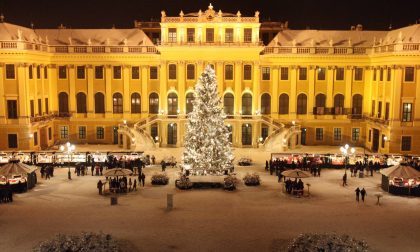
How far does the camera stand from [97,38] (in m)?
63.0

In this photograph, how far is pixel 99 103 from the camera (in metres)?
61.2

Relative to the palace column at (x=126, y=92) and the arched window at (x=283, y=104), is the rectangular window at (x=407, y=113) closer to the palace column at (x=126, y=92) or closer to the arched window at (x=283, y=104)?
the arched window at (x=283, y=104)

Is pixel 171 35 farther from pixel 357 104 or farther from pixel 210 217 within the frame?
pixel 210 217

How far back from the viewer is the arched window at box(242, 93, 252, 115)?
60219 mm

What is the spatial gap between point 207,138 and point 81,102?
2604 cm

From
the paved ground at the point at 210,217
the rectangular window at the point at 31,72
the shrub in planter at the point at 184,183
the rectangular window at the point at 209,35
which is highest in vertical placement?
the rectangular window at the point at 209,35

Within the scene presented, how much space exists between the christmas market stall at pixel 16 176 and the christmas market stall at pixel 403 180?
2817cm

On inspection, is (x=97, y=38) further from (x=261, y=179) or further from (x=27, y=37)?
(x=261, y=179)

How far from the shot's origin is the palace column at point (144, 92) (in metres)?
60.4

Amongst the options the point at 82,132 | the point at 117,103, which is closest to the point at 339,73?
the point at 117,103

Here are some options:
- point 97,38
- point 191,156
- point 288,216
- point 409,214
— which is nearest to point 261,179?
point 191,156

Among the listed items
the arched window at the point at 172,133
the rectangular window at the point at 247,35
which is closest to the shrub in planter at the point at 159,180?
the arched window at the point at 172,133

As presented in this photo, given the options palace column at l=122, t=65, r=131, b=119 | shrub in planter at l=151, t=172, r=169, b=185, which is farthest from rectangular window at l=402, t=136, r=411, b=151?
palace column at l=122, t=65, r=131, b=119

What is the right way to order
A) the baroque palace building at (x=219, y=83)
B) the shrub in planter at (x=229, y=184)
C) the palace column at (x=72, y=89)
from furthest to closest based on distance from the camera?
the palace column at (x=72, y=89), the baroque palace building at (x=219, y=83), the shrub in planter at (x=229, y=184)
